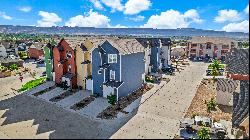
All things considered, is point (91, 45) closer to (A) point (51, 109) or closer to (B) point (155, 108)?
(A) point (51, 109)

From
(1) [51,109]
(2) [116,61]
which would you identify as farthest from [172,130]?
(1) [51,109]

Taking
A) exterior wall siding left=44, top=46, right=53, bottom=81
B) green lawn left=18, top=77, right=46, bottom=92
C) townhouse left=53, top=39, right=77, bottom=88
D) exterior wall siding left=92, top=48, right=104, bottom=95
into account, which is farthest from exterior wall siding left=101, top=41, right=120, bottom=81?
green lawn left=18, top=77, right=46, bottom=92

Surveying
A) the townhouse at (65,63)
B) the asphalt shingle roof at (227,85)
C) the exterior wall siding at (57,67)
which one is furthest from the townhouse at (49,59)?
the asphalt shingle roof at (227,85)

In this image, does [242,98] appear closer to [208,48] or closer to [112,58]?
[112,58]

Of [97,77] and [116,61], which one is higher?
[116,61]

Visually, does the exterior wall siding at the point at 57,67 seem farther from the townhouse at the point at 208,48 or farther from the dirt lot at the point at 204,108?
the townhouse at the point at 208,48
